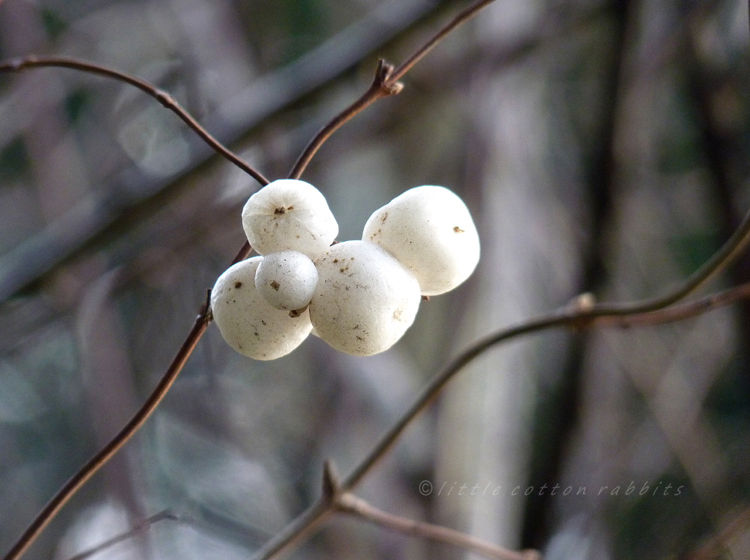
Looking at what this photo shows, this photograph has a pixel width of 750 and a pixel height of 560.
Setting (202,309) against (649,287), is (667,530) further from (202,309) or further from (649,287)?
(202,309)

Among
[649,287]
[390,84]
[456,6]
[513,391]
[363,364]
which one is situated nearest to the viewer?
[390,84]

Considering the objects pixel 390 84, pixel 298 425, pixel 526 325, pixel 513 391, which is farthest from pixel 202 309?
pixel 298 425

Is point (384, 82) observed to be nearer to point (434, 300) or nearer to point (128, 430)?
point (128, 430)

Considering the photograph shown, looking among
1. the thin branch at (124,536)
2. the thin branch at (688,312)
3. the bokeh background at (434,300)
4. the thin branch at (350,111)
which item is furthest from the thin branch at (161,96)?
the bokeh background at (434,300)

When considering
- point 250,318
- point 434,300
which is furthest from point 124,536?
point 434,300

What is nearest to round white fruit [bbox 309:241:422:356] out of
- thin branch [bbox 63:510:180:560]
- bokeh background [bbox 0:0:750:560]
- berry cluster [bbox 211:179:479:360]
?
berry cluster [bbox 211:179:479:360]

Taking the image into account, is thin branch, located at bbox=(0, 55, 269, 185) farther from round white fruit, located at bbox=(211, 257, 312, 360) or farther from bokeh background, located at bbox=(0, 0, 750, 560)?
bokeh background, located at bbox=(0, 0, 750, 560)
